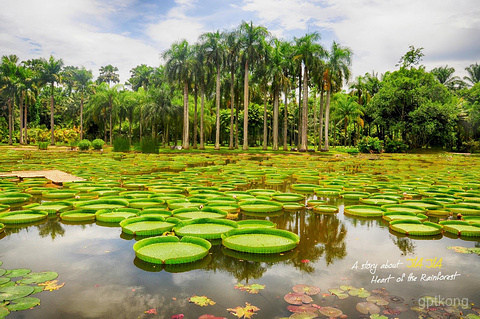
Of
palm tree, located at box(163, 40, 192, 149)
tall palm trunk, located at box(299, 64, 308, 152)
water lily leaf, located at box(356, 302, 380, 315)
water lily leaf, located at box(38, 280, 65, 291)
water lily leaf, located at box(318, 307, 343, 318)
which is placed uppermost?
palm tree, located at box(163, 40, 192, 149)

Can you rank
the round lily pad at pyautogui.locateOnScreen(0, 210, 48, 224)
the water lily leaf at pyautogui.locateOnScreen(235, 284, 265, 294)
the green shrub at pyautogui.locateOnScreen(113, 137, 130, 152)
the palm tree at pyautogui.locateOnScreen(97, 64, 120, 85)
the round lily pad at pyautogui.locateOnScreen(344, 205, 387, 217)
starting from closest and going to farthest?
the water lily leaf at pyautogui.locateOnScreen(235, 284, 265, 294), the round lily pad at pyautogui.locateOnScreen(0, 210, 48, 224), the round lily pad at pyautogui.locateOnScreen(344, 205, 387, 217), the green shrub at pyautogui.locateOnScreen(113, 137, 130, 152), the palm tree at pyautogui.locateOnScreen(97, 64, 120, 85)

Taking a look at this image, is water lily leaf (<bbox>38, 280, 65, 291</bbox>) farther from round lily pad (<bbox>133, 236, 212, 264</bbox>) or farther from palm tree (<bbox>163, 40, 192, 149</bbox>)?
palm tree (<bbox>163, 40, 192, 149</bbox>)

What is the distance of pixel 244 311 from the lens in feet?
8.42

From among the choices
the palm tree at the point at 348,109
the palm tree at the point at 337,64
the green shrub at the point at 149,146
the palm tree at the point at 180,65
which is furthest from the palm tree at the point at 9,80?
the palm tree at the point at 348,109

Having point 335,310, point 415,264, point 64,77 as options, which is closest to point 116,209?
point 335,310

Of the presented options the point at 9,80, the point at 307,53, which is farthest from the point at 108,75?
the point at 307,53

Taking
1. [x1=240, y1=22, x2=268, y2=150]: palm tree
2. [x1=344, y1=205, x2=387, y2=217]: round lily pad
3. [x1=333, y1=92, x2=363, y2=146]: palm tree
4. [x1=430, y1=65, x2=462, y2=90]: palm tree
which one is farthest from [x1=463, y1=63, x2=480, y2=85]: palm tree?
[x1=344, y1=205, x2=387, y2=217]: round lily pad

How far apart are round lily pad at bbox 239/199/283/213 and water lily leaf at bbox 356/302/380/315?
3345 millimetres

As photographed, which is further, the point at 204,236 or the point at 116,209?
the point at 116,209

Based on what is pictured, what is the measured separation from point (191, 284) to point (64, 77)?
50.4m

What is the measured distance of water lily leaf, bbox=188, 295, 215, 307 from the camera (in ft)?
8.83

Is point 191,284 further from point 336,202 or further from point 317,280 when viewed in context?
point 336,202

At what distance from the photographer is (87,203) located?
19.7 feet

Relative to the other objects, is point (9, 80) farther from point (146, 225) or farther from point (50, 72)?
point (146, 225)
